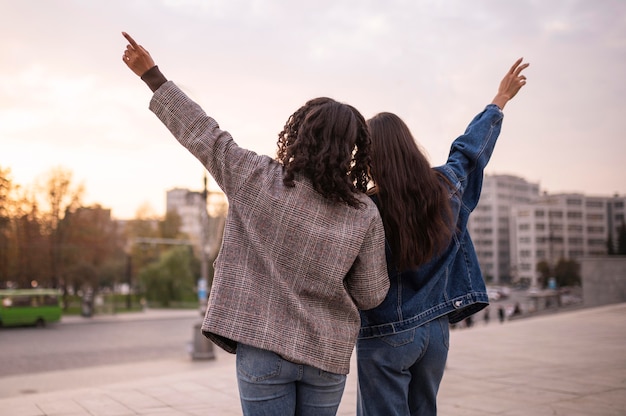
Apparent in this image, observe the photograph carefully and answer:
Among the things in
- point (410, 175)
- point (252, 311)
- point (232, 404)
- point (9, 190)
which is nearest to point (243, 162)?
point (252, 311)

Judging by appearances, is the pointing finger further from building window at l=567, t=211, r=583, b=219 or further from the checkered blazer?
building window at l=567, t=211, r=583, b=219

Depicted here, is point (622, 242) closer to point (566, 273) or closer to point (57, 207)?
point (566, 273)

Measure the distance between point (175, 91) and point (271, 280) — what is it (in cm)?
71

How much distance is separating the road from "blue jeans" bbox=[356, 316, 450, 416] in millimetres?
13489

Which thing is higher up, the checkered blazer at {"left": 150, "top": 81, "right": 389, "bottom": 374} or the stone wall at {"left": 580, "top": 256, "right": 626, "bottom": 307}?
the checkered blazer at {"left": 150, "top": 81, "right": 389, "bottom": 374}

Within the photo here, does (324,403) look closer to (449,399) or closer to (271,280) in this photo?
(271,280)

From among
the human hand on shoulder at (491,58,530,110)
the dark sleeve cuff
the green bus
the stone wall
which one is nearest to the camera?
the dark sleeve cuff

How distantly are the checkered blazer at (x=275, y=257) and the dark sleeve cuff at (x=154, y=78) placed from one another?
0.56 ft

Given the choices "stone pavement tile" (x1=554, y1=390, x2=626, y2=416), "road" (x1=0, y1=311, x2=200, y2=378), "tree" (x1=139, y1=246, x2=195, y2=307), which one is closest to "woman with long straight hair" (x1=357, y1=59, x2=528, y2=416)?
"stone pavement tile" (x1=554, y1=390, x2=626, y2=416)

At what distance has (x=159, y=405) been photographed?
5.98 metres

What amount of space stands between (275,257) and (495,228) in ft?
390

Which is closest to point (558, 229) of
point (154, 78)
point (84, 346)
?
point (84, 346)

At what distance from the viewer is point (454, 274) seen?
235 centimetres

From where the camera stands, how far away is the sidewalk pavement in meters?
5.53
